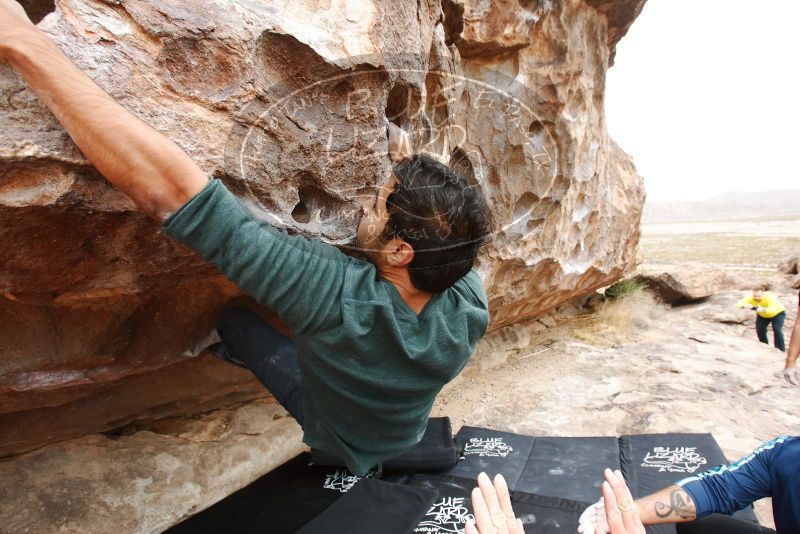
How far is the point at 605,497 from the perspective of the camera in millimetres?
1072

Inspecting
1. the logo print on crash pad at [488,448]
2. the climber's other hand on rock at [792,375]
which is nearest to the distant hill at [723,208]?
the climber's other hand on rock at [792,375]

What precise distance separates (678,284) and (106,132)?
821 cm

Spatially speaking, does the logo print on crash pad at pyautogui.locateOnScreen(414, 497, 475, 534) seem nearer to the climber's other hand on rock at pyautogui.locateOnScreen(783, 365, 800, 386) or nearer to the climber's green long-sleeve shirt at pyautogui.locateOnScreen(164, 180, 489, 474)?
the climber's green long-sleeve shirt at pyautogui.locateOnScreen(164, 180, 489, 474)

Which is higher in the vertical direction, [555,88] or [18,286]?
[555,88]

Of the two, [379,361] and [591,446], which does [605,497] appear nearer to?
[379,361]

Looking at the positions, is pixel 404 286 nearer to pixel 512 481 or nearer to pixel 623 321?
pixel 512 481

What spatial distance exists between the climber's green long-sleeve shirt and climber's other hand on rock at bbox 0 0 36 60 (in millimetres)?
432

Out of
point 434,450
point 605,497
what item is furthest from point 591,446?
point 605,497

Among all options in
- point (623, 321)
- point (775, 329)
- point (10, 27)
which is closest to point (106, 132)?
point (10, 27)

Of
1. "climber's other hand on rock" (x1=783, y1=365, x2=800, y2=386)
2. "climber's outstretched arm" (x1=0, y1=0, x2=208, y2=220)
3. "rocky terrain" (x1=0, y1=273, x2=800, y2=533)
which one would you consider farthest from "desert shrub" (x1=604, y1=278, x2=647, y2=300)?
"climber's outstretched arm" (x1=0, y1=0, x2=208, y2=220)

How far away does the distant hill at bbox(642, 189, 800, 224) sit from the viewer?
70688 mm

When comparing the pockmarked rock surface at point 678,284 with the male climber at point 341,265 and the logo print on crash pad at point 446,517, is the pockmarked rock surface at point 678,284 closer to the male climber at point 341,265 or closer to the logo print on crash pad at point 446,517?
the logo print on crash pad at point 446,517

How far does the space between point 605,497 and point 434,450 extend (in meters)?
1.77

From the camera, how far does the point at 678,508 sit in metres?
1.64
